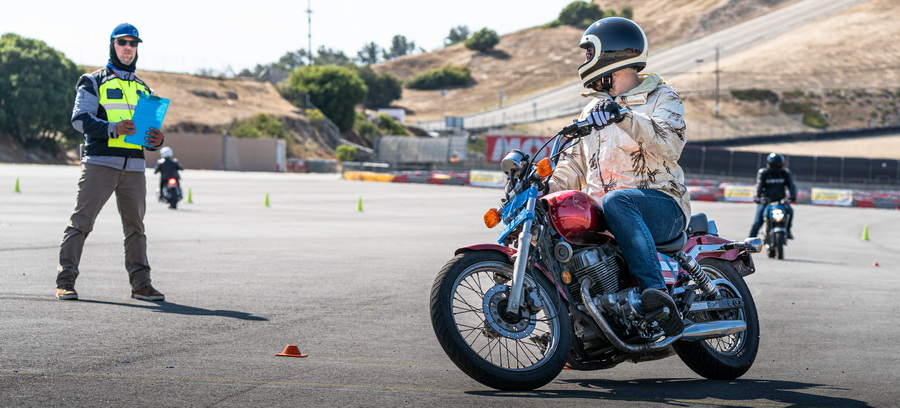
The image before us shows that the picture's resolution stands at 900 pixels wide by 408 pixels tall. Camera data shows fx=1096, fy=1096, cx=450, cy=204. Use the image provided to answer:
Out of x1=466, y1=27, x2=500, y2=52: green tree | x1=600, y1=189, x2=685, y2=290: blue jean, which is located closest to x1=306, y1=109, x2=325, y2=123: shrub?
x1=466, y1=27, x2=500, y2=52: green tree

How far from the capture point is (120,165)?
9.10 meters

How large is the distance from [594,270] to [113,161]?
4915 mm

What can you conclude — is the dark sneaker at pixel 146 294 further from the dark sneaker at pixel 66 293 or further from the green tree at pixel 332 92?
the green tree at pixel 332 92

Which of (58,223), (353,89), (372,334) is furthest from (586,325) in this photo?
(353,89)

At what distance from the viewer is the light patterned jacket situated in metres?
5.99

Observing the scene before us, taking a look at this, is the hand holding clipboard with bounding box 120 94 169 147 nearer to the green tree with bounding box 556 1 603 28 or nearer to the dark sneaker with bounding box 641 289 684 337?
the dark sneaker with bounding box 641 289 684 337

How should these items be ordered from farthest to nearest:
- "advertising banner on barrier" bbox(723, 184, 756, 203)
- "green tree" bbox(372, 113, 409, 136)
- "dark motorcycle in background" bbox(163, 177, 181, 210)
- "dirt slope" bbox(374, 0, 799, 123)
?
"dirt slope" bbox(374, 0, 799, 123) < "green tree" bbox(372, 113, 409, 136) < "advertising banner on barrier" bbox(723, 184, 756, 203) < "dark motorcycle in background" bbox(163, 177, 181, 210)

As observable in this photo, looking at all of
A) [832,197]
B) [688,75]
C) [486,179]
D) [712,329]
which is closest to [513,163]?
[712,329]

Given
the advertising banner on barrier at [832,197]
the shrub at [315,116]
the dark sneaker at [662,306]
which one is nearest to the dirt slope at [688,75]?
the shrub at [315,116]

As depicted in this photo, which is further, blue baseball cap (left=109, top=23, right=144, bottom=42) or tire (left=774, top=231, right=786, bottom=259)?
tire (left=774, top=231, right=786, bottom=259)

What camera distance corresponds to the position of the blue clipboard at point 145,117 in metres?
9.14

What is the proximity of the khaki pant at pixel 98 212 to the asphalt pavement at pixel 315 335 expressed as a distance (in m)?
0.30

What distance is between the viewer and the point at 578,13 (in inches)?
7525

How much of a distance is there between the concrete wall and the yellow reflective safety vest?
66.0m
